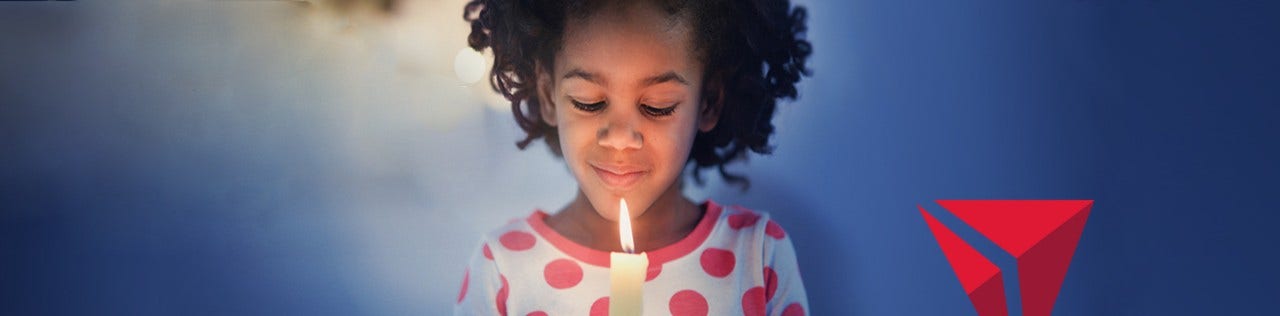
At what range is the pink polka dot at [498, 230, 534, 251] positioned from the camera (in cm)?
98

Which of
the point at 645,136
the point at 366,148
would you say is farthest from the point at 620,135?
the point at 366,148

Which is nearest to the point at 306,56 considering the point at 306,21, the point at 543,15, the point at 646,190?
the point at 306,21

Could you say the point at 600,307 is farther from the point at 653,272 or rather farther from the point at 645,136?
the point at 645,136

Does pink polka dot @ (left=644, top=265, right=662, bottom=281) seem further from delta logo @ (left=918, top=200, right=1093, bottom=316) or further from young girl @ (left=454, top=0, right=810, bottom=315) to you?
delta logo @ (left=918, top=200, right=1093, bottom=316)

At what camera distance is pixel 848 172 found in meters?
1.00

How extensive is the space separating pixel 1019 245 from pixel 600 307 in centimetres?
44

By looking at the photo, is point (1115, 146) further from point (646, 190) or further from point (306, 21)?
point (306, 21)

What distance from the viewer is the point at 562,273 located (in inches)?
38.1

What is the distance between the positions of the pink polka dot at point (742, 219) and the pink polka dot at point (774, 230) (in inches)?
0.6

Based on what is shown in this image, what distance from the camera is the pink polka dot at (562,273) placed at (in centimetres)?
96

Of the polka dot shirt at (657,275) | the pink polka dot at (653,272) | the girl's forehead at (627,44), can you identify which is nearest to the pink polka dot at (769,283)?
the polka dot shirt at (657,275)

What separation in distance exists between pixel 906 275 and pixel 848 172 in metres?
0.13

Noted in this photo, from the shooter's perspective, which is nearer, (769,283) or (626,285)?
(626,285)

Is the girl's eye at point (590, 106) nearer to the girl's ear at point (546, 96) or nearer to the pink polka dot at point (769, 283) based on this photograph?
the girl's ear at point (546, 96)
